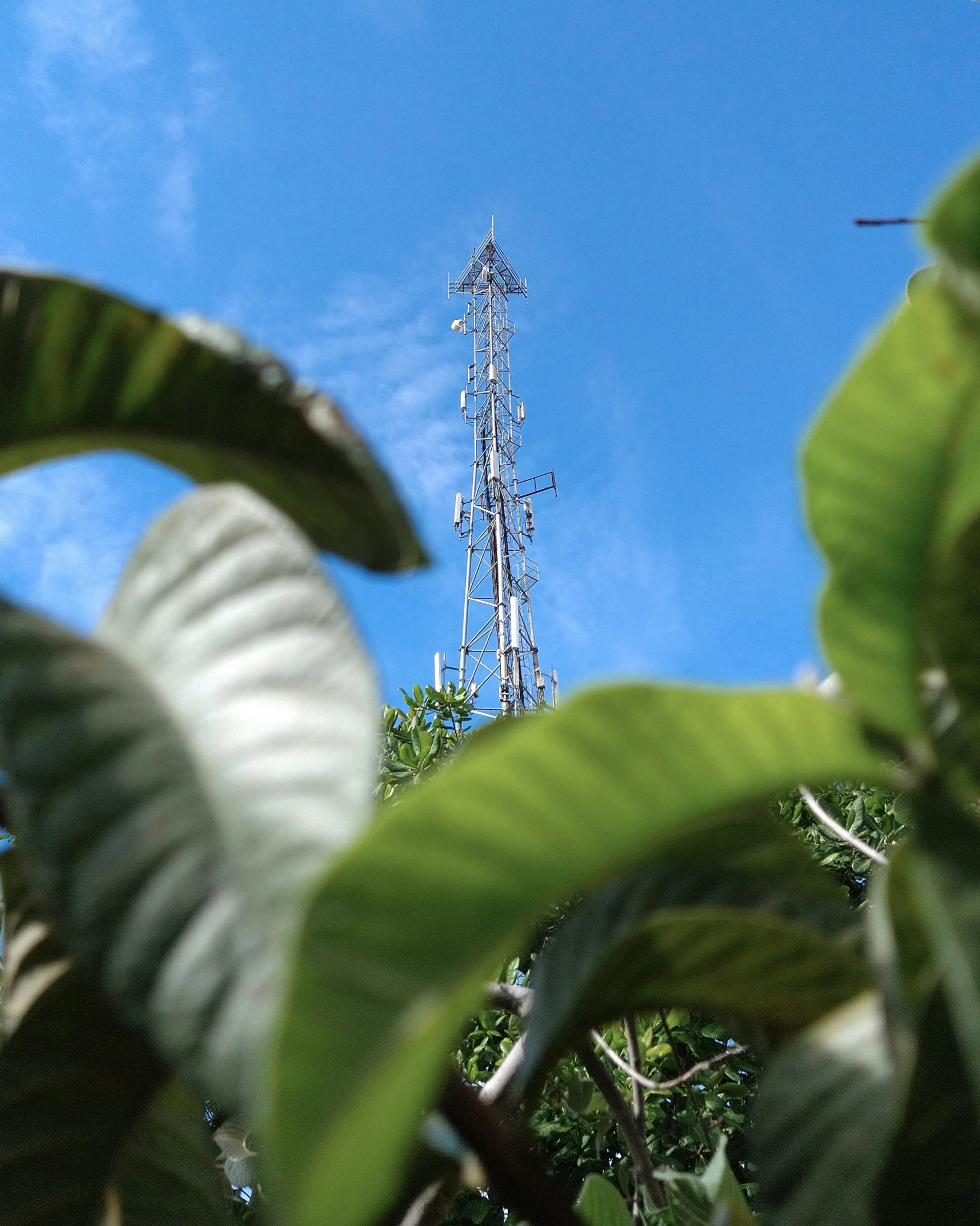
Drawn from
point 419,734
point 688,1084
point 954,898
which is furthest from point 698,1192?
point 419,734

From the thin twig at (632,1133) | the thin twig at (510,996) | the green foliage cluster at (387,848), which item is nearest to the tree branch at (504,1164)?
the green foliage cluster at (387,848)

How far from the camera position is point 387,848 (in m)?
0.23

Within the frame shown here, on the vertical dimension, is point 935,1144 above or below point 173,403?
below

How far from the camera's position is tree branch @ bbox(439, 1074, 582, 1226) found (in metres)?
0.33

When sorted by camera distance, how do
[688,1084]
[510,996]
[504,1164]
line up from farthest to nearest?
1. [688,1084]
2. [510,996]
3. [504,1164]

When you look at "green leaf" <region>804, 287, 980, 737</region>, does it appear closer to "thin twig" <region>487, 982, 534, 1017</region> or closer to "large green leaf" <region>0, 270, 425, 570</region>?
"large green leaf" <region>0, 270, 425, 570</region>

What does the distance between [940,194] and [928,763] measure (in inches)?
6.7

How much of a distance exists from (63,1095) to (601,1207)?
1.17 feet

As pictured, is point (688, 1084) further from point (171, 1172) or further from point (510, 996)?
point (171, 1172)

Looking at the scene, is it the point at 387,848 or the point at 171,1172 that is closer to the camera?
the point at 387,848

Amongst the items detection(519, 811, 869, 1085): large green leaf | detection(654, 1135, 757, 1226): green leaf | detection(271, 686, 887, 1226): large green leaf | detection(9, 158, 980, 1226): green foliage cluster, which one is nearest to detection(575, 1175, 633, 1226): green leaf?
detection(654, 1135, 757, 1226): green leaf

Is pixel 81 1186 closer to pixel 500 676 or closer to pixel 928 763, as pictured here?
pixel 928 763

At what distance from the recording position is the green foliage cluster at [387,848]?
0.24 metres

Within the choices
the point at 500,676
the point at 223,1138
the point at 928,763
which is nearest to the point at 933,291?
the point at 928,763
